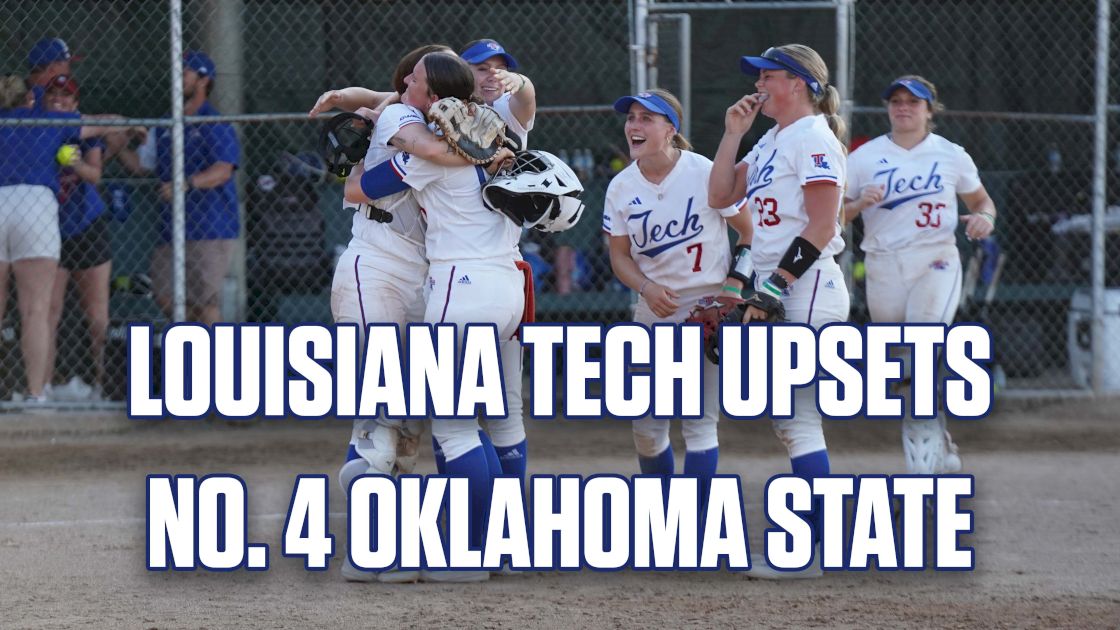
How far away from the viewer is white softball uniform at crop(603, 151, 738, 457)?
529cm

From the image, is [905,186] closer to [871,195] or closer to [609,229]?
[871,195]

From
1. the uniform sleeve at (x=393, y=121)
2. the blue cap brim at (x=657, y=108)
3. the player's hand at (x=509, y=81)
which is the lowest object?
the uniform sleeve at (x=393, y=121)

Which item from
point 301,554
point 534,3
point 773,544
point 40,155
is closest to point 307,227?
point 40,155

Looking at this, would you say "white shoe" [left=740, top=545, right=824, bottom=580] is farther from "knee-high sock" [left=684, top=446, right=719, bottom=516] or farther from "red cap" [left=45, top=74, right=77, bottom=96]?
"red cap" [left=45, top=74, right=77, bottom=96]

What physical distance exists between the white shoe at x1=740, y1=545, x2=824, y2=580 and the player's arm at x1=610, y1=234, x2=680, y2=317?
939 millimetres

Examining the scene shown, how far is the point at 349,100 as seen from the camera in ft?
17.4

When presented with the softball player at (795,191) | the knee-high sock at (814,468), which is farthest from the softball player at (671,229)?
the knee-high sock at (814,468)

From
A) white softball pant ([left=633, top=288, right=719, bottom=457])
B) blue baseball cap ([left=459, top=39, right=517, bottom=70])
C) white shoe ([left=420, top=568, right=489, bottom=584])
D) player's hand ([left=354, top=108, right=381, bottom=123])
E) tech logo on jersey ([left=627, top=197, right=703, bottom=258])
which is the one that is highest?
blue baseball cap ([left=459, top=39, right=517, bottom=70])

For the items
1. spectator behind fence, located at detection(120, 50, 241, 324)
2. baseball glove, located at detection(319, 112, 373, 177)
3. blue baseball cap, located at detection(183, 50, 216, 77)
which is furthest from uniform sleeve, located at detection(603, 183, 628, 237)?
blue baseball cap, located at detection(183, 50, 216, 77)

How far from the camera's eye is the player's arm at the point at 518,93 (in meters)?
5.26

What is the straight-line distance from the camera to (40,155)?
8180 millimetres

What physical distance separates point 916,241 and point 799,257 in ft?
4.21

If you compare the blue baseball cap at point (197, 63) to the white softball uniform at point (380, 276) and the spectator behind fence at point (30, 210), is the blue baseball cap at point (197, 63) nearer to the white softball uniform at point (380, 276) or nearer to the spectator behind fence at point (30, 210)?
the spectator behind fence at point (30, 210)

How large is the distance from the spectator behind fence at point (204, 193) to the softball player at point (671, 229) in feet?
12.1
